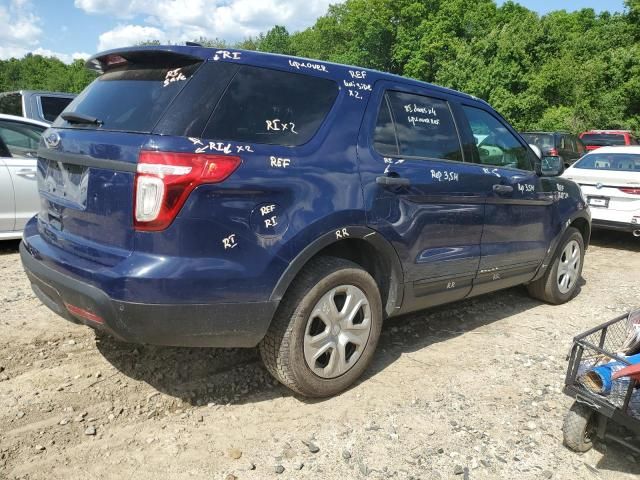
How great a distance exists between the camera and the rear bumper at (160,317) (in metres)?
2.56

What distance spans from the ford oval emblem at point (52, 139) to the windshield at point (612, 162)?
789 centimetres

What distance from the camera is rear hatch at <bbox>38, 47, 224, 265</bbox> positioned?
2.59 meters

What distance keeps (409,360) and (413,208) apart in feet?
3.69

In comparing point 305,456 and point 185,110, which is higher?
point 185,110

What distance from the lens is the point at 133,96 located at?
288 cm

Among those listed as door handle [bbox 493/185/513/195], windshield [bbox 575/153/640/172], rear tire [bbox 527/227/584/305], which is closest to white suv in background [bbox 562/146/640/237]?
windshield [bbox 575/153/640/172]

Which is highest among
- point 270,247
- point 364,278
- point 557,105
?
point 557,105

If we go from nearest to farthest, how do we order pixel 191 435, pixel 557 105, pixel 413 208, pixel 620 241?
pixel 191 435
pixel 413 208
pixel 620 241
pixel 557 105

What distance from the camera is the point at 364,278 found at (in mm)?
3227

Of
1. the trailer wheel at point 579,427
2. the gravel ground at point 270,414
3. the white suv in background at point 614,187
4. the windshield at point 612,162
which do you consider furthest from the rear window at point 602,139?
the trailer wheel at point 579,427

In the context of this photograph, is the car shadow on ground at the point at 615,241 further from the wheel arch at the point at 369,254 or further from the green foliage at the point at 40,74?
the green foliage at the point at 40,74

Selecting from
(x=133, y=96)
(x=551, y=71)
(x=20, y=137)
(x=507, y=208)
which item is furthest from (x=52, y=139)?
Result: (x=551, y=71)

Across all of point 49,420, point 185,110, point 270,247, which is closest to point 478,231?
point 270,247

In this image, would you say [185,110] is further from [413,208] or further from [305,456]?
[305,456]
